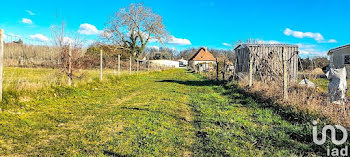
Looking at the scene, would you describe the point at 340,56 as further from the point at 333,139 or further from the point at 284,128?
the point at 333,139

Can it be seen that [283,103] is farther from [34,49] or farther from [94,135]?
[34,49]

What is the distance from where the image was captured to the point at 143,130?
4449mm

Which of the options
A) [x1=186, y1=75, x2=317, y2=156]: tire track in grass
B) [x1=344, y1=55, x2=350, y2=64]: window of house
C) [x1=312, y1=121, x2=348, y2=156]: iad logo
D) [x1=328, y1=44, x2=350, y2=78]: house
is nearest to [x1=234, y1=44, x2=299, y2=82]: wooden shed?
[x1=186, y1=75, x2=317, y2=156]: tire track in grass

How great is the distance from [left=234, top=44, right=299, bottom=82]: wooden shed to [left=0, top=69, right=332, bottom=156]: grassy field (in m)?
5.01

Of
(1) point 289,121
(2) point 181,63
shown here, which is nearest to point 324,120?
(1) point 289,121

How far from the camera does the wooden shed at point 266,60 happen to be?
11.2 m

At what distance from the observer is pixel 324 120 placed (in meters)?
4.77

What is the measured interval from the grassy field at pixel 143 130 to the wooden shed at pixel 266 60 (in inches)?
197

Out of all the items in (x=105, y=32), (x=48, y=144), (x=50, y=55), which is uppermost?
(x=105, y=32)

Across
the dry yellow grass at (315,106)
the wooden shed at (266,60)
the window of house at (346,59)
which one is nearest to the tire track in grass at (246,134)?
the dry yellow grass at (315,106)

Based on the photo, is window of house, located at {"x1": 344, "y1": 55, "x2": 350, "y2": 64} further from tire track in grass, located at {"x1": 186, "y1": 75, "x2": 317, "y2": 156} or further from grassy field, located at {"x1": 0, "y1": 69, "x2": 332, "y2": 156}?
tire track in grass, located at {"x1": 186, "y1": 75, "x2": 317, "y2": 156}

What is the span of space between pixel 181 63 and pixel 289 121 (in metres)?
95.2

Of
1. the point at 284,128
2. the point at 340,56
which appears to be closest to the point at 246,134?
the point at 284,128

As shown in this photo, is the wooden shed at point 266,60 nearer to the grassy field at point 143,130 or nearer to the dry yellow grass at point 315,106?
the dry yellow grass at point 315,106
